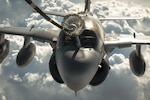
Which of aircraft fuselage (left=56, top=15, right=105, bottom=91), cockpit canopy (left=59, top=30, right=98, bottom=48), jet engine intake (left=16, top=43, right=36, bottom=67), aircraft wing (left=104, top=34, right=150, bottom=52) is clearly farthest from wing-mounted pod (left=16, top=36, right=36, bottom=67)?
cockpit canopy (left=59, top=30, right=98, bottom=48)

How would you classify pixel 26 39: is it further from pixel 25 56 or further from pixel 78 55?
pixel 78 55

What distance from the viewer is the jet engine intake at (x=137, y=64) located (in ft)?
89.9

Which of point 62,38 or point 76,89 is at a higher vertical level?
point 62,38

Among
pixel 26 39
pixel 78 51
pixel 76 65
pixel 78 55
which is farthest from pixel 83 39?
pixel 26 39

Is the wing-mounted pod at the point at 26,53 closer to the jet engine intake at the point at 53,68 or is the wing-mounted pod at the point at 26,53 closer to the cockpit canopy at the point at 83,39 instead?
the jet engine intake at the point at 53,68

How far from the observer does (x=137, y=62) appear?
27719 millimetres

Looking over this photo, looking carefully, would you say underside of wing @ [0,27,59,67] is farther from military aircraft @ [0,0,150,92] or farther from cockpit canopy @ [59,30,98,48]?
cockpit canopy @ [59,30,98,48]

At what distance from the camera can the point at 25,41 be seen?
29547 mm

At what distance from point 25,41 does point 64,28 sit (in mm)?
12819

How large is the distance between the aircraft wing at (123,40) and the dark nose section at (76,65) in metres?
5.97

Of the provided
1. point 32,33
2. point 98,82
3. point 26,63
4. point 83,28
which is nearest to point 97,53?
point 83,28

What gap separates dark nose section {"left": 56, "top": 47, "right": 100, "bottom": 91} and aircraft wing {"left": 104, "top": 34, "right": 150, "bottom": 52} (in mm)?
5968

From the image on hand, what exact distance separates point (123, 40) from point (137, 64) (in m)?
3.60

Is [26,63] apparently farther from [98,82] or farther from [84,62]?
[84,62]
